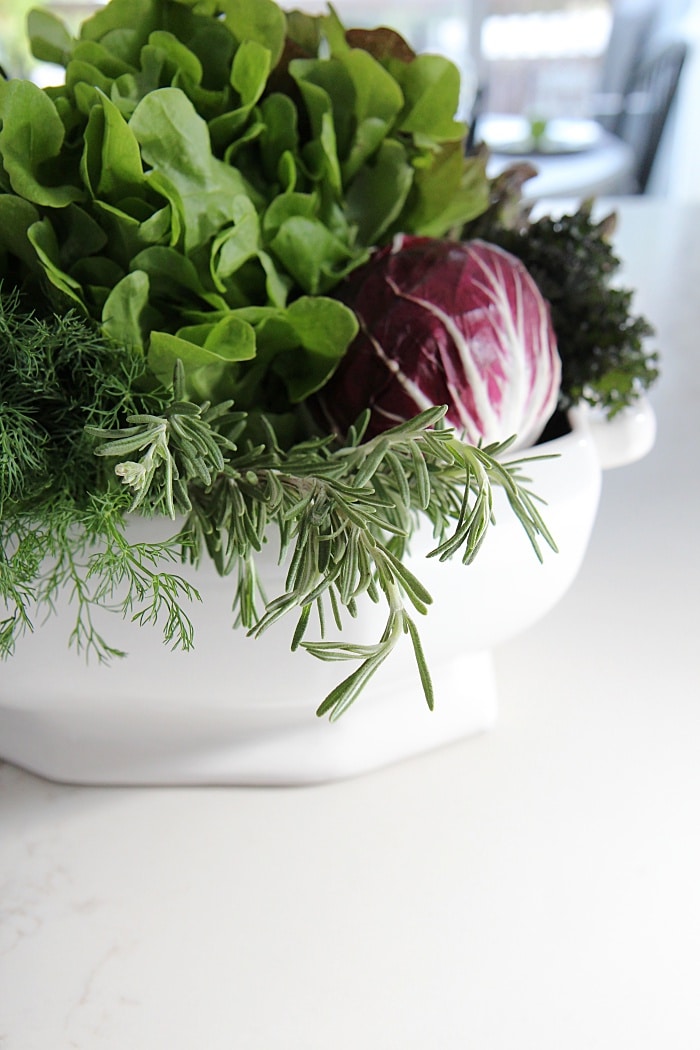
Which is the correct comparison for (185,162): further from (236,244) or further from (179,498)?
(179,498)

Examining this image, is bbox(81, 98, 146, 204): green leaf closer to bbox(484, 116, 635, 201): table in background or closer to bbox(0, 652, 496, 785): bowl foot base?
bbox(0, 652, 496, 785): bowl foot base

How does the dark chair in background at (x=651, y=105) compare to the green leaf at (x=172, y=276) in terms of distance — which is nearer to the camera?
the green leaf at (x=172, y=276)

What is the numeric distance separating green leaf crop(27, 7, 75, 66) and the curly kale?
0.77ft

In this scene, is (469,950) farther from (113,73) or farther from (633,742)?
(113,73)

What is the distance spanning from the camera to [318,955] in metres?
0.38

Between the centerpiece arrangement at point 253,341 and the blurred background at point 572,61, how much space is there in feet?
9.19

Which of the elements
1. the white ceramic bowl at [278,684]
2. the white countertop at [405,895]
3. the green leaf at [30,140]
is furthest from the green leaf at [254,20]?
the white countertop at [405,895]

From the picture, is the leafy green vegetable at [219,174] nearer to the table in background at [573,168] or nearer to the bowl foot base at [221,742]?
the bowl foot base at [221,742]

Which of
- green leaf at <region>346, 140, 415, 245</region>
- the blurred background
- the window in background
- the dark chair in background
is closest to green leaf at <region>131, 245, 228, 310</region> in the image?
green leaf at <region>346, 140, 415, 245</region>

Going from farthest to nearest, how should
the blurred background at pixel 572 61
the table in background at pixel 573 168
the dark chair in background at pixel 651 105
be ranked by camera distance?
the blurred background at pixel 572 61 < the dark chair in background at pixel 651 105 < the table in background at pixel 573 168

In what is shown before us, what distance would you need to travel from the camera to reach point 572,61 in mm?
4254

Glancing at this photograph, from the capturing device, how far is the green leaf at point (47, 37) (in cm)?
47

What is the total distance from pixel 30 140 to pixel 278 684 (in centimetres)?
22

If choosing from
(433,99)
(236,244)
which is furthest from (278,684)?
(433,99)
